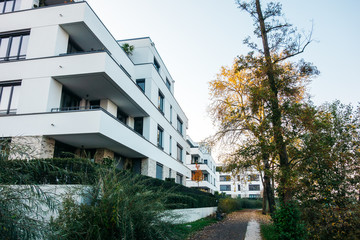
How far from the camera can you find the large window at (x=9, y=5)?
14.1m

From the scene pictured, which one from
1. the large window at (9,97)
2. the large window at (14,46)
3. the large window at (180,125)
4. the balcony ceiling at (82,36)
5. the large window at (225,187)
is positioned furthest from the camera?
the large window at (225,187)

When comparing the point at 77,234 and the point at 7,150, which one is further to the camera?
the point at 77,234

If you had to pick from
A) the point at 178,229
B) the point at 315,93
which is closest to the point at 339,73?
the point at 315,93

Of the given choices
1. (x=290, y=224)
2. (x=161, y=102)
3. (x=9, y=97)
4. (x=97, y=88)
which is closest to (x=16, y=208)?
(x=290, y=224)

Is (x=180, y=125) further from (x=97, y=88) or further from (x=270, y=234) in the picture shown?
(x=270, y=234)

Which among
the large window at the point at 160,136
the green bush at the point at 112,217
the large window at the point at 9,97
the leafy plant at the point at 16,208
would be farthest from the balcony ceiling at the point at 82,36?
the leafy plant at the point at 16,208

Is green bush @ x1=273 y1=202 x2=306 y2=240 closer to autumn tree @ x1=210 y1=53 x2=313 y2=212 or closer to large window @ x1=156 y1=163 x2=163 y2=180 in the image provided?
autumn tree @ x1=210 y1=53 x2=313 y2=212

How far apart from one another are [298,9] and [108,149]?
1117 cm

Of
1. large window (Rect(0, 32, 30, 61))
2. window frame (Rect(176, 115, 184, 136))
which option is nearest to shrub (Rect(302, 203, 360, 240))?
large window (Rect(0, 32, 30, 61))

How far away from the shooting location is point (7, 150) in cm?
344

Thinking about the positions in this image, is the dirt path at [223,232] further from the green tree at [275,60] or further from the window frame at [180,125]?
the window frame at [180,125]

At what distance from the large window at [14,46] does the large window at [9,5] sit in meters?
2.07

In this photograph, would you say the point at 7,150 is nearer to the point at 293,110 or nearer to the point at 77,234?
the point at 77,234

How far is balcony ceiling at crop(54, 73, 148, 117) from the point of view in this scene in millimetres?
12000
